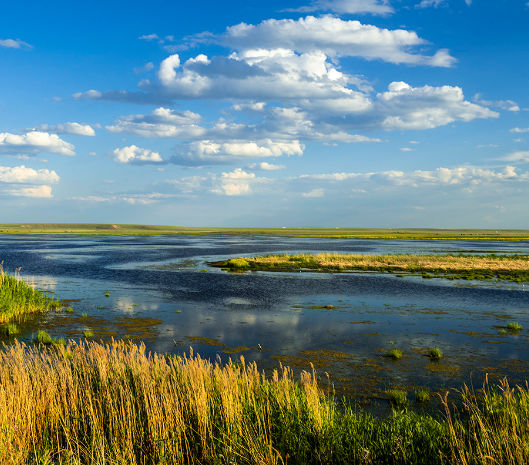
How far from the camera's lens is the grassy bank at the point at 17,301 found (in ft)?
74.0

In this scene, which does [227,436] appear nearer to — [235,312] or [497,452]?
[497,452]

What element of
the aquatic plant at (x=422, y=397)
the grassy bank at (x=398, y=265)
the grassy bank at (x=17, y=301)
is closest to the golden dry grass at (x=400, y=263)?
the grassy bank at (x=398, y=265)

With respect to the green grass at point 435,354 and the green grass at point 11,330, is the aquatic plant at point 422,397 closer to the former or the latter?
the green grass at point 435,354

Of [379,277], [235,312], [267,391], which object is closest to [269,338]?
[235,312]

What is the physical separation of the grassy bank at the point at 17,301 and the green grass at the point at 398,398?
20.8 metres

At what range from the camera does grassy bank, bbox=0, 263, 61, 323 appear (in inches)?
888

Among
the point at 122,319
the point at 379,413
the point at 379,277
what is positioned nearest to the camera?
the point at 379,413

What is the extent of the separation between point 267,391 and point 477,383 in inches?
348

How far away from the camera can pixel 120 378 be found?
968 cm

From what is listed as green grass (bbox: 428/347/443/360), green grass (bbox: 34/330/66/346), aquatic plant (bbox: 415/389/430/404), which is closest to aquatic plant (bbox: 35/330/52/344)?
A: green grass (bbox: 34/330/66/346)

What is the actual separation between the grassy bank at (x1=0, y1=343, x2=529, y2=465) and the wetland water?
3.75 meters

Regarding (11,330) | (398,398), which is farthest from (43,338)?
(398,398)

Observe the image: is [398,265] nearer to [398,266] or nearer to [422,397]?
[398,266]

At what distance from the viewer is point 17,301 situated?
934 inches
